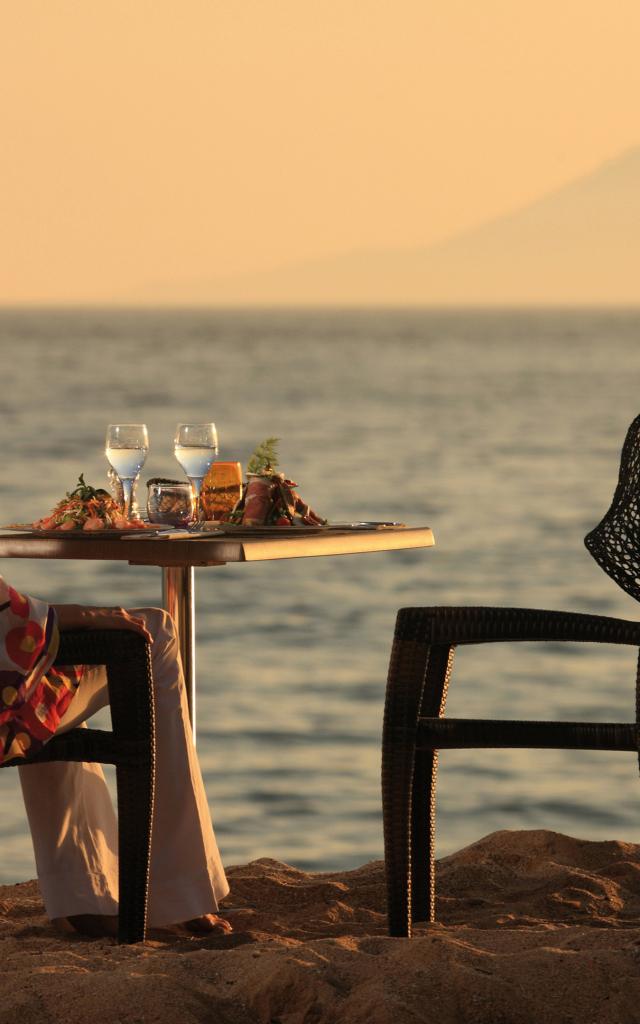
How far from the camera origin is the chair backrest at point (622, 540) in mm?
4219

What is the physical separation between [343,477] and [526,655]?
9.72 metres

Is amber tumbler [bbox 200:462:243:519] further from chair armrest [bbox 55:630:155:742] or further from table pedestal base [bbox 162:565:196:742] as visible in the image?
chair armrest [bbox 55:630:155:742]

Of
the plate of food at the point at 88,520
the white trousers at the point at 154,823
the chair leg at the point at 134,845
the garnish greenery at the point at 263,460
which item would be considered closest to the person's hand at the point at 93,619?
the white trousers at the point at 154,823

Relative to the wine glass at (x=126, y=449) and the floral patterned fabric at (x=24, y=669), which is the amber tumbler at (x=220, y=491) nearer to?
the wine glass at (x=126, y=449)

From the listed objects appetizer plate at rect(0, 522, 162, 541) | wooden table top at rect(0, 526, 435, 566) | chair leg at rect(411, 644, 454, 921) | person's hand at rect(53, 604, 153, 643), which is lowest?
chair leg at rect(411, 644, 454, 921)

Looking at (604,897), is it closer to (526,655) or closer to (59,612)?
(59,612)

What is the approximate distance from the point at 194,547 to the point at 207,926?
0.77 m

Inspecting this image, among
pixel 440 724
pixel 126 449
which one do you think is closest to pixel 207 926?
pixel 440 724

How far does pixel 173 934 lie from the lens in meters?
4.11

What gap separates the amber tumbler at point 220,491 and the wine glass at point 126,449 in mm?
170

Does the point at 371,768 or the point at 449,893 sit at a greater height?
the point at 449,893

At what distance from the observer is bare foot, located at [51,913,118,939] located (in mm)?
4160

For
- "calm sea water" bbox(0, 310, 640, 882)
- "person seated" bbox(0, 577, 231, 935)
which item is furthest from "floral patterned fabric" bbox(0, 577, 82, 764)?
"calm sea water" bbox(0, 310, 640, 882)

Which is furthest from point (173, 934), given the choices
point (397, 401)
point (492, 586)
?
point (397, 401)
